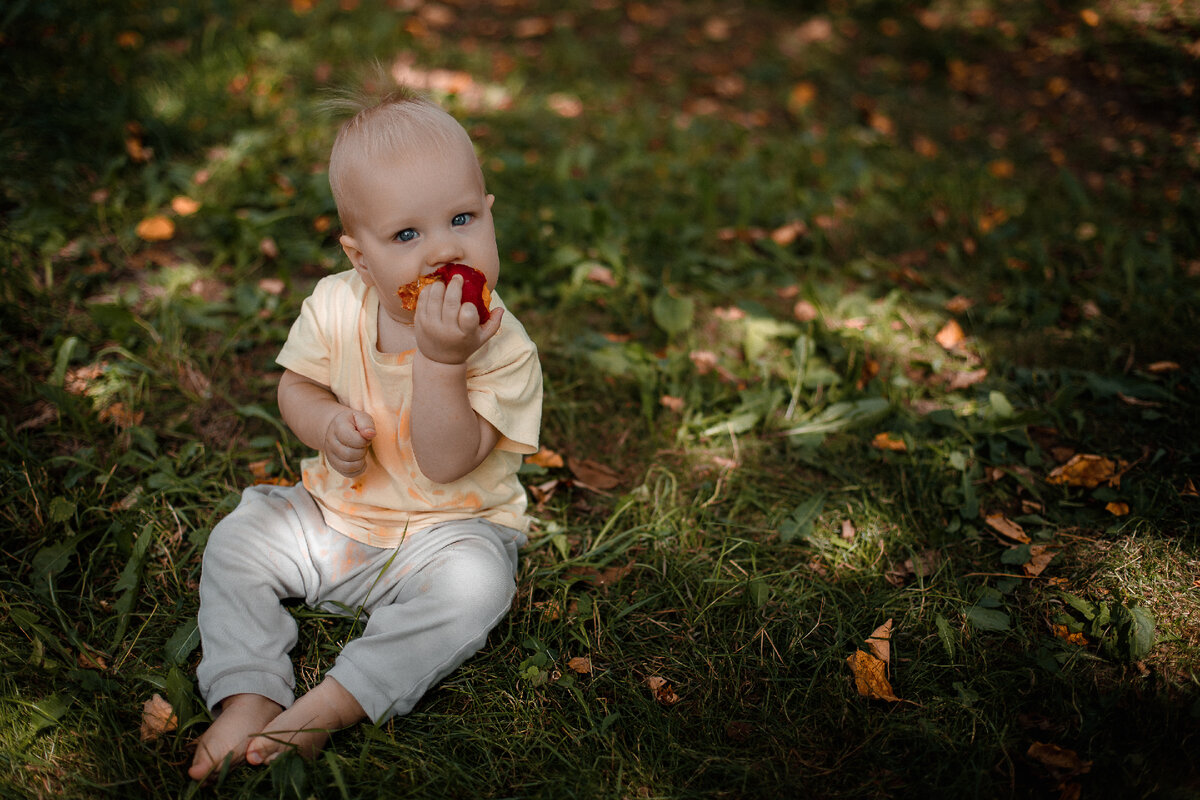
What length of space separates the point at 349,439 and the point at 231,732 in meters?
0.59

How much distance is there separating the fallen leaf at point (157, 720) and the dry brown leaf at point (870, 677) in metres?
1.38

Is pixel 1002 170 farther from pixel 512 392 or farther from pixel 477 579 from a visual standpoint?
pixel 477 579

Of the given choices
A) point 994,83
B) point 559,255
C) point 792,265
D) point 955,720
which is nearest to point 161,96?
point 559,255

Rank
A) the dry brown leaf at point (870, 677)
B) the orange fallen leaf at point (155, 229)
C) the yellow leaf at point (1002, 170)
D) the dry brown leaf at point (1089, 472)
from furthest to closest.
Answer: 1. the yellow leaf at point (1002, 170)
2. the orange fallen leaf at point (155, 229)
3. the dry brown leaf at point (1089, 472)
4. the dry brown leaf at point (870, 677)

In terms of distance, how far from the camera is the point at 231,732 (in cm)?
151

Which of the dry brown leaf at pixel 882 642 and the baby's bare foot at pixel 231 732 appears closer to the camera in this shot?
the baby's bare foot at pixel 231 732

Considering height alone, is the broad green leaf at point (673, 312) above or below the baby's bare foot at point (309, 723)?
below

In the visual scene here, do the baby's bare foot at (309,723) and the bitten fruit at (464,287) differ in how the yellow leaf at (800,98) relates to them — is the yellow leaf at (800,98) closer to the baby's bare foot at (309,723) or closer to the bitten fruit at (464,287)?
the bitten fruit at (464,287)

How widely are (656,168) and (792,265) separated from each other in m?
0.91

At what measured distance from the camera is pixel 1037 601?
1.87 meters

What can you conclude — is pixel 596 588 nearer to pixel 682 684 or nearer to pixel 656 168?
pixel 682 684

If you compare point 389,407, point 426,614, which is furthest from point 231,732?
point 389,407

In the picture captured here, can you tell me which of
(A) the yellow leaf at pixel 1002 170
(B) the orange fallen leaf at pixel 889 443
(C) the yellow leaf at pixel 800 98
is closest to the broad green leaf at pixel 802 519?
(B) the orange fallen leaf at pixel 889 443

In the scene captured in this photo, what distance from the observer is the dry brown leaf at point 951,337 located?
2.74 m
